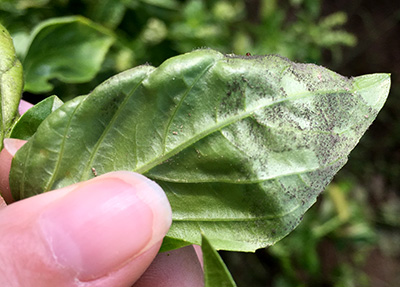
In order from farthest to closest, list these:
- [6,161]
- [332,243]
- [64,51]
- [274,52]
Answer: [332,243]
[274,52]
[64,51]
[6,161]

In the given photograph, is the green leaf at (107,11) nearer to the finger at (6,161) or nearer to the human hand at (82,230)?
the finger at (6,161)

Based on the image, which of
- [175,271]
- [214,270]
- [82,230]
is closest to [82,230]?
[82,230]

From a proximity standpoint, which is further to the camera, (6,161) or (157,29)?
(157,29)

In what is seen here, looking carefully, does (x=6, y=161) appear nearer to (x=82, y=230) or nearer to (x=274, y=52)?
(x=82, y=230)

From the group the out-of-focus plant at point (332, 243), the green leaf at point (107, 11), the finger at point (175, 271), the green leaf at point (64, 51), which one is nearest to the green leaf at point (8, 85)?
the green leaf at point (64, 51)

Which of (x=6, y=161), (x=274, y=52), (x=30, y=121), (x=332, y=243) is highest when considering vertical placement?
(x=30, y=121)

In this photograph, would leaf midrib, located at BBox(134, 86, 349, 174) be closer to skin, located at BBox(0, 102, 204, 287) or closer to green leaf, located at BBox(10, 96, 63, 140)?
skin, located at BBox(0, 102, 204, 287)

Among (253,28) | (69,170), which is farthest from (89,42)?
(253,28)
